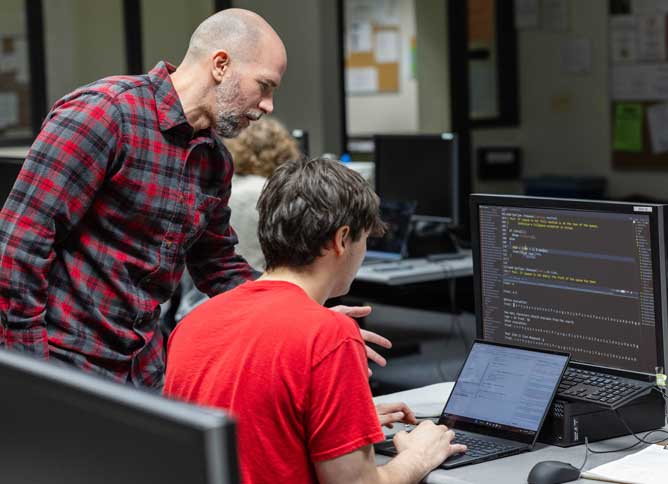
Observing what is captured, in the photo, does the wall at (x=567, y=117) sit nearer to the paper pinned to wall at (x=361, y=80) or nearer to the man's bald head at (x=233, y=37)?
the paper pinned to wall at (x=361, y=80)

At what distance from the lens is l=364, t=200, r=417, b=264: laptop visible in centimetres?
474

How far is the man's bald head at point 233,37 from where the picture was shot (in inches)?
87.2

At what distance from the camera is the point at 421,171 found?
492cm

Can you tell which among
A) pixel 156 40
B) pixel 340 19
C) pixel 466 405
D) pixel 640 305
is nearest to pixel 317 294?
pixel 466 405

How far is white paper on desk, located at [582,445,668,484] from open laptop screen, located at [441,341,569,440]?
181 millimetres

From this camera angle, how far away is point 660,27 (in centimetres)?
692

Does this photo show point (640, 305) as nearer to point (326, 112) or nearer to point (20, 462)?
point (20, 462)

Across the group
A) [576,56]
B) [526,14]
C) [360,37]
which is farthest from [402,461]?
[360,37]

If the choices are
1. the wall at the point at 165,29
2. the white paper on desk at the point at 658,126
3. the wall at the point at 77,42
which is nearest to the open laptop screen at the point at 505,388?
the wall at the point at 77,42

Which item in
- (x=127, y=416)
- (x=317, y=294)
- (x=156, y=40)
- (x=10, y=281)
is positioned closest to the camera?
(x=127, y=416)

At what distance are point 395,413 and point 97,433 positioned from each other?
1.47 meters

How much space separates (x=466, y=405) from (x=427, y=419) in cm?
14

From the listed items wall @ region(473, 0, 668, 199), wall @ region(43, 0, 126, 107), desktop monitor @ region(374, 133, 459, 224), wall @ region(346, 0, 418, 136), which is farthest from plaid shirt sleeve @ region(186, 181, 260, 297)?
wall @ region(346, 0, 418, 136)

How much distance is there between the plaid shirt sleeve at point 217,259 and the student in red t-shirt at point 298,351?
0.59 metres
